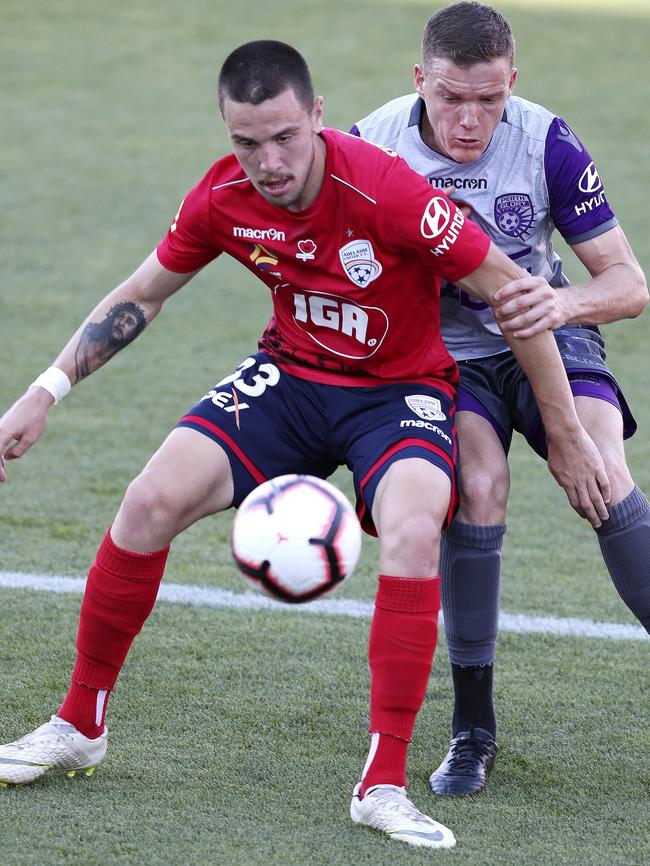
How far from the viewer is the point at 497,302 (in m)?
3.74

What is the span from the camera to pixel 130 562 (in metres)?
3.90

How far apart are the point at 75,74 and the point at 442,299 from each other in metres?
12.9

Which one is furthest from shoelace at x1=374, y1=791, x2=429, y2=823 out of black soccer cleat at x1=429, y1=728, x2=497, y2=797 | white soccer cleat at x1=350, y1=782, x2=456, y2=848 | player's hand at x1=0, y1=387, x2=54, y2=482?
player's hand at x1=0, y1=387, x2=54, y2=482

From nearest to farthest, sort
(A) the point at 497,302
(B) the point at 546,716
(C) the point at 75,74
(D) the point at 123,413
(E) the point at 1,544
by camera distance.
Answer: (A) the point at 497,302 < (B) the point at 546,716 < (E) the point at 1,544 < (D) the point at 123,413 < (C) the point at 75,74

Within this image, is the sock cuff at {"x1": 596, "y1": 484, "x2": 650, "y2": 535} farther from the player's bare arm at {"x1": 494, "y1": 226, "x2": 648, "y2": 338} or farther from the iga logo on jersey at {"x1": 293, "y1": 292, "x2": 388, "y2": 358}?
the iga logo on jersey at {"x1": 293, "y1": 292, "x2": 388, "y2": 358}

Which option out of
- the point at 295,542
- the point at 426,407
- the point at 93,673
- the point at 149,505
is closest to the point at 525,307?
the point at 426,407

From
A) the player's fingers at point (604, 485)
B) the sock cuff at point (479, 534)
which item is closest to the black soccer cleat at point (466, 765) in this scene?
the sock cuff at point (479, 534)

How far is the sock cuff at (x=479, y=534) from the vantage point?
4.09 meters

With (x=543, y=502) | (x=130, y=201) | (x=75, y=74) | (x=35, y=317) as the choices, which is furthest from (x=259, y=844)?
(x=75, y=74)

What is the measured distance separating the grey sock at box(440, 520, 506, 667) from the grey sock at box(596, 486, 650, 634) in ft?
1.07

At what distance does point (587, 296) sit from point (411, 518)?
84 centimetres

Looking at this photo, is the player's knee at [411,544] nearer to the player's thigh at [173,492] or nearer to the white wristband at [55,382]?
the player's thigh at [173,492]

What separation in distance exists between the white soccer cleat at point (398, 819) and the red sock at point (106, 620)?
81 centimetres

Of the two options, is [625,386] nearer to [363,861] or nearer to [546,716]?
[546,716]
